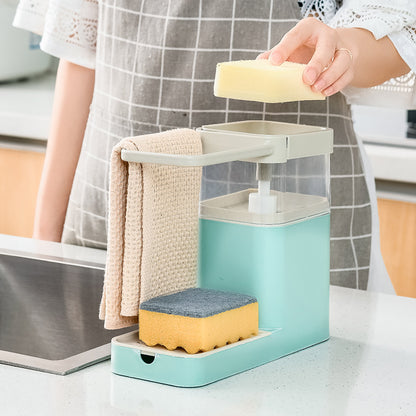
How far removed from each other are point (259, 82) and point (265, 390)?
0.74 feet

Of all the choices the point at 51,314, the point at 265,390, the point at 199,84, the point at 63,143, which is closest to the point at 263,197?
the point at 265,390

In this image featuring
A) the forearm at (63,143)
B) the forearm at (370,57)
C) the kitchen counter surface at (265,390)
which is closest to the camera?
the kitchen counter surface at (265,390)

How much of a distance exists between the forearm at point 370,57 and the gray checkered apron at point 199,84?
4.2 inches

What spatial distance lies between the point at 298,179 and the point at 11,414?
28 centimetres

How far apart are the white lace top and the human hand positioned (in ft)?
0.41

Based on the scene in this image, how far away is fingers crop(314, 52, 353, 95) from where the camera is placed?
748 mm

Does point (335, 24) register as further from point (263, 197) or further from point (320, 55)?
point (263, 197)

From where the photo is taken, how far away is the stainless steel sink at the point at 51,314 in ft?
2.32

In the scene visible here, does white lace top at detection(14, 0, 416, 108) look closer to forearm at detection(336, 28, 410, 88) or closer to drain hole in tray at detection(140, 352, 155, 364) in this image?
forearm at detection(336, 28, 410, 88)

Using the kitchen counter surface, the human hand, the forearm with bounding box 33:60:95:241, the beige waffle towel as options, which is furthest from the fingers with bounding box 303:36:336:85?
the forearm with bounding box 33:60:95:241

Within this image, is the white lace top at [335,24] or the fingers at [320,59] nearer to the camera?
the fingers at [320,59]

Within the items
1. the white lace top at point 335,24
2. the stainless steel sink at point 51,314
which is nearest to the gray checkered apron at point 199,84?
the white lace top at point 335,24

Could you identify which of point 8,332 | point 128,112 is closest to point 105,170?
point 128,112

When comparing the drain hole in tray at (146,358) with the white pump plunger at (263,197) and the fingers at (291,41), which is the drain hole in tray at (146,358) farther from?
the fingers at (291,41)
